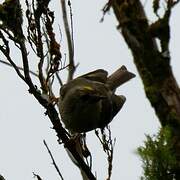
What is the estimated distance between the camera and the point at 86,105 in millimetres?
5094

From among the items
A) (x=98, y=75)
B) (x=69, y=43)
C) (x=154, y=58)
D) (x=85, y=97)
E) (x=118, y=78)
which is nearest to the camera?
(x=154, y=58)

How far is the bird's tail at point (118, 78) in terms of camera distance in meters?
6.12

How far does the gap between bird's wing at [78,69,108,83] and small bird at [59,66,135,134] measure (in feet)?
0.95

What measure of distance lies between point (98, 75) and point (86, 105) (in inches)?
37.5

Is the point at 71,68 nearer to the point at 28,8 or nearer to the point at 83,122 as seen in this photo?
the point at 83,122

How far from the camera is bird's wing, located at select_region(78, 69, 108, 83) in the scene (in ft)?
19.4

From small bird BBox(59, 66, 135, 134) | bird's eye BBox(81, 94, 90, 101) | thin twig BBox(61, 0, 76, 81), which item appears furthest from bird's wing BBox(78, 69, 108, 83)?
thin twig BBox(61, 0, 76, 81)

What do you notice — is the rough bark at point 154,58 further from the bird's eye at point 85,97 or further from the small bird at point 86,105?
the bird's eye at point 85,97

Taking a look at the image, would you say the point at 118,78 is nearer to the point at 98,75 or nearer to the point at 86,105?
the point at 98,75

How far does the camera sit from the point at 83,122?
5.04 meters

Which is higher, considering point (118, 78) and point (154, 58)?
point (118, 78)

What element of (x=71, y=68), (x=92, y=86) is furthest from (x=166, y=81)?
(x=92, y=86)

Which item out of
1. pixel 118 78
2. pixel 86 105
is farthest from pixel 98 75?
pixel 86 105

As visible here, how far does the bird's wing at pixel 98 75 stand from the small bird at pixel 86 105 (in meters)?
0.29
